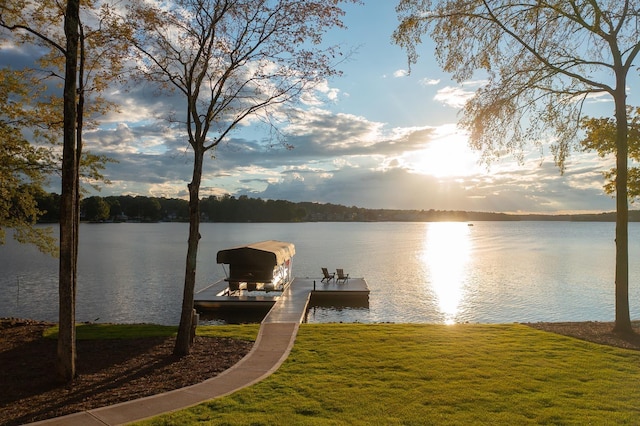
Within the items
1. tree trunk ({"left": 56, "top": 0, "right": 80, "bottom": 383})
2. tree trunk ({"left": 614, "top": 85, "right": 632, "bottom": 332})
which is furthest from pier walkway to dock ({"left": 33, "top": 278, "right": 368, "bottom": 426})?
tree trunk ({"left": 614, "top": 85, "right": 632, "bottom": 332})

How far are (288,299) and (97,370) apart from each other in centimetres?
1804

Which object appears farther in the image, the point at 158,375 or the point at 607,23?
the point at 607,23

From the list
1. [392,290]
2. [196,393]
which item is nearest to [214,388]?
[196,393]

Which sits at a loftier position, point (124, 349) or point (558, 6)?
point (558, 6)

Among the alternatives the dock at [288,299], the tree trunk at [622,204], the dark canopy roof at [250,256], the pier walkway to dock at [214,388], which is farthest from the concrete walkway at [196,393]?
the dark canopy roof at [250,256]

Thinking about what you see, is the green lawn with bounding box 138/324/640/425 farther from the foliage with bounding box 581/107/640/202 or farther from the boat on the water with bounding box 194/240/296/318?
the boat on the water with bounding box 194/240/296/318

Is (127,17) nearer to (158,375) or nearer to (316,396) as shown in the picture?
(158,375)

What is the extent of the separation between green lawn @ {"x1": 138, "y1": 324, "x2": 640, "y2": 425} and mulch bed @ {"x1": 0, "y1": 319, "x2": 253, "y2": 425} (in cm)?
174

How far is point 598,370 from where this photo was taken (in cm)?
1002

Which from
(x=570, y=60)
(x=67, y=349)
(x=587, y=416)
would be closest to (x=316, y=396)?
(x=587, y=416)

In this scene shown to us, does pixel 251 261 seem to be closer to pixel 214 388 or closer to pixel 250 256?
pixel 250 256

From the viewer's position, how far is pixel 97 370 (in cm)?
1044

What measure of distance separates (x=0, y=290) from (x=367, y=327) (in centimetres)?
3507

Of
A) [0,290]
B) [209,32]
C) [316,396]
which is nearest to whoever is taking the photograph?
[316,396]
